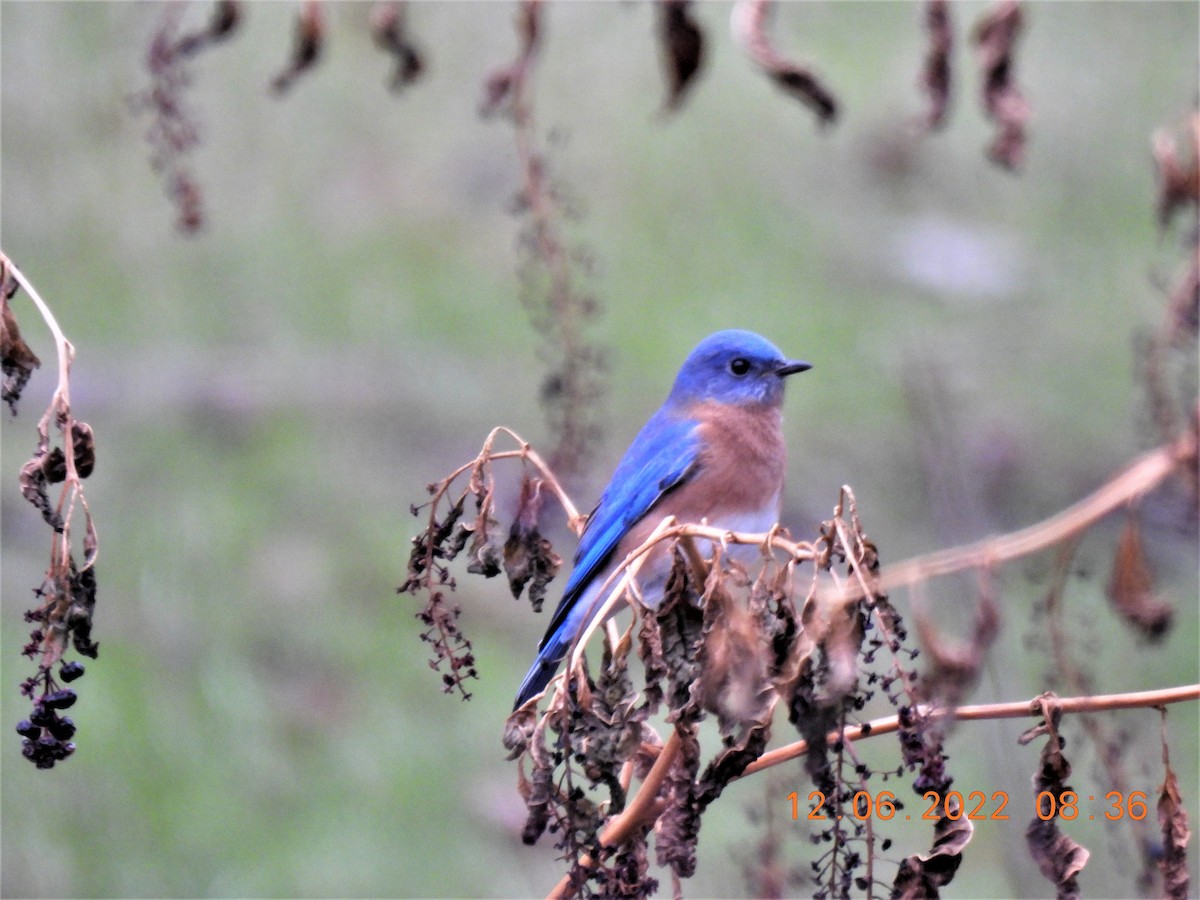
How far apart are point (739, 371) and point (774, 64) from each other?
66.9 inches

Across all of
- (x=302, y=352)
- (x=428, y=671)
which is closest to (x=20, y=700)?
(x=428, y=671)

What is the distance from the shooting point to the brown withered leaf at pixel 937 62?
3.00m

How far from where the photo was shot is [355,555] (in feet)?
23.8

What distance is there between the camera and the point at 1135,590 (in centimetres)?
253

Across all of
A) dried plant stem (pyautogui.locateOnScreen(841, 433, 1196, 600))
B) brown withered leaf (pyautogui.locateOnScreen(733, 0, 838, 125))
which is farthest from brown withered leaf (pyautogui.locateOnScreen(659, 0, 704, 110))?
dried plant stem (pyautogui.locateOnScreen(841, 433, 1196, 600))

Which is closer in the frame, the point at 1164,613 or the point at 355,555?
the point at 1164,613

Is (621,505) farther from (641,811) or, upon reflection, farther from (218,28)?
(641,811)

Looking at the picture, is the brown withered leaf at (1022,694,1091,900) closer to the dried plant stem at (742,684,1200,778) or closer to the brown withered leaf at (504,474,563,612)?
the dried plant stem at (742,684,1200,778)

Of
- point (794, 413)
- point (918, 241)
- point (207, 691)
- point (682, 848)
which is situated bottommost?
point (682, 848)

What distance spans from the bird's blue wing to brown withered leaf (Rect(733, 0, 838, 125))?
1.29 metres

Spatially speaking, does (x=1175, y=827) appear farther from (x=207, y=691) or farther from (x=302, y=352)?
(x=302, y=352)

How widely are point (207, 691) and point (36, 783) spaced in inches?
30.4

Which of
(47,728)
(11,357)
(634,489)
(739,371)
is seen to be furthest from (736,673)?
(739,371)

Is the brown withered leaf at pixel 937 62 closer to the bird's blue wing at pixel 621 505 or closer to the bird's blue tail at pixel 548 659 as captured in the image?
the bird's blue wing at pixel 621 505
